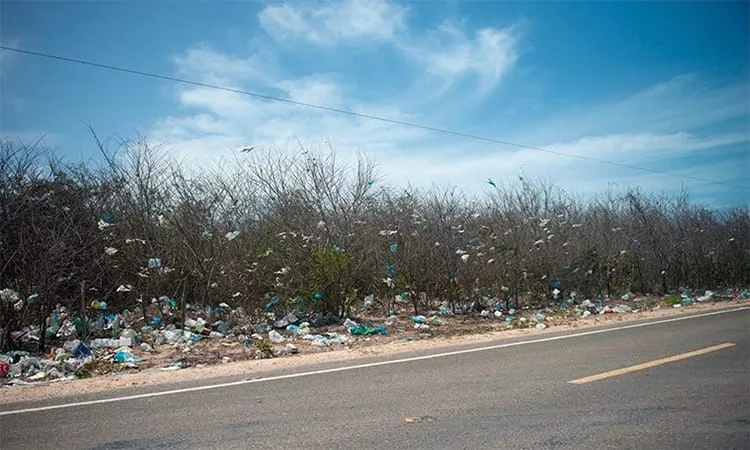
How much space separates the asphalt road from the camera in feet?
14.7

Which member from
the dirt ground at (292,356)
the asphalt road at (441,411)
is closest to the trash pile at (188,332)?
the dirt ground at (292,356)

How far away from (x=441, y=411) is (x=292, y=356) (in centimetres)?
462

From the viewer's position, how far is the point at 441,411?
5.25 meters

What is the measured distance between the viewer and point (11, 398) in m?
6.59

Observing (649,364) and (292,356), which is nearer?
(649,364)

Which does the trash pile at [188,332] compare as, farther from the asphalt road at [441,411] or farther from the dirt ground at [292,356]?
the asphalt road at [441,411]

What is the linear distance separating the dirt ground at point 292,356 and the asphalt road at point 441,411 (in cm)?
80

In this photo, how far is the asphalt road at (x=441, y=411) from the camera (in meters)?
4.48

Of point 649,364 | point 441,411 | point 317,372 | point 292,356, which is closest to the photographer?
point 441,411

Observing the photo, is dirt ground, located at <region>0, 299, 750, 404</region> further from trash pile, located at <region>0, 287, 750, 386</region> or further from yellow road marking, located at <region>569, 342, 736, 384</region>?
yellow road marking, located at <region>569, 342, 736, 384</region>

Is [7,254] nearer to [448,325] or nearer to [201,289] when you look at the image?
[201,289]

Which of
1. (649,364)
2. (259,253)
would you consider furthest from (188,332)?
(649,364)

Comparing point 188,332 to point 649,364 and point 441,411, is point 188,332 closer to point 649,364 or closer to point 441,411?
point 441,411

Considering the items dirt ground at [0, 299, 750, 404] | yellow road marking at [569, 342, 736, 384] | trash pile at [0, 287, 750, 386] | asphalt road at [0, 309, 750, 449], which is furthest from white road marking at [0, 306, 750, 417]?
yellow road marking at [569, 342, 736, 384]
